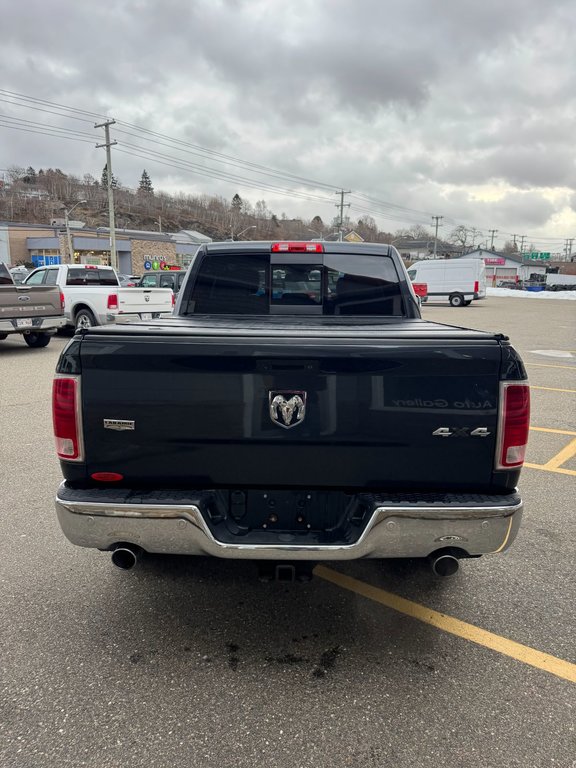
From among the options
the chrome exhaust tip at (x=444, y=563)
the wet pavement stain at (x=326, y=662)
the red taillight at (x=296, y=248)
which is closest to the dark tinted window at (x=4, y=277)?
the red taillight at (x=296, y=248)

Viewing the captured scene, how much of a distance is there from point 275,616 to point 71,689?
1.07 metres

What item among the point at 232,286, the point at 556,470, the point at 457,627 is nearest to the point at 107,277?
the point at 232,286

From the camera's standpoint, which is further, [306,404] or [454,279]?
[454,279]

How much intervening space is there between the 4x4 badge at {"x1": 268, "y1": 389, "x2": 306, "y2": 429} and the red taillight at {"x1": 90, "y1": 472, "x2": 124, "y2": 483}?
0.78 meters

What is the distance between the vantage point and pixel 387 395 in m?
2.43

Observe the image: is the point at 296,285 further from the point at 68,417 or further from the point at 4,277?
the point at 4,277

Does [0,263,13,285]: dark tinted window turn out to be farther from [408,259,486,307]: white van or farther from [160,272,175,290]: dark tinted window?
[408,259,486,307]: white van

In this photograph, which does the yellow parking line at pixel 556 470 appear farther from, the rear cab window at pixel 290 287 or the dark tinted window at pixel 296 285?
the dark tinted window at pixel 296 285

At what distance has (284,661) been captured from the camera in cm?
262

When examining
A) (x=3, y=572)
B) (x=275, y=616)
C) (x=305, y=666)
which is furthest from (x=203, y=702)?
(x=3, y=572)

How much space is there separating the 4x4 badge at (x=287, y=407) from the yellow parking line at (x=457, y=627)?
4.47 feet

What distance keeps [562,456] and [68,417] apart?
5.16m

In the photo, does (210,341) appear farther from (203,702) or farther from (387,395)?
(203,702)

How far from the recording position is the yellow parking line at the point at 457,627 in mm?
2604
